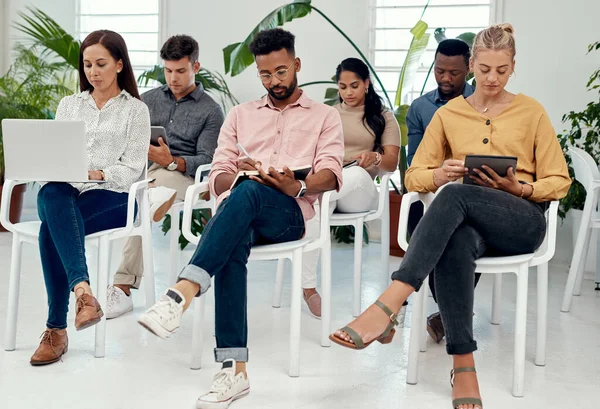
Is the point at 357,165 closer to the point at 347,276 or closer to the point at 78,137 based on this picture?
the point at 347,276

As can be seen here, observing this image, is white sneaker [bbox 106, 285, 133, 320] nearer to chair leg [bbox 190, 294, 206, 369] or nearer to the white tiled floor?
the white tiled floor

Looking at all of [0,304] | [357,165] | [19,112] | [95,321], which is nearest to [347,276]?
[357,165]

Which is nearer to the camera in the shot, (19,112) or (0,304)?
(0,304)

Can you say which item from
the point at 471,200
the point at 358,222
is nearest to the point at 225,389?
the point at 471,200

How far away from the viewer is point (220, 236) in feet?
8.45

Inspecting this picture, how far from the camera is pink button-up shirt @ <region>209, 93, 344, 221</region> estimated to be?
3.07m

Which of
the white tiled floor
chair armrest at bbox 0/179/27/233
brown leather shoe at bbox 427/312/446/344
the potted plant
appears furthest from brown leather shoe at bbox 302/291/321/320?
the potted plant

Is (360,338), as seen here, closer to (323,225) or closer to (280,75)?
(323,225)

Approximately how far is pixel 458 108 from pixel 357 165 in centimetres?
93

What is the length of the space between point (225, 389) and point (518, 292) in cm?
103

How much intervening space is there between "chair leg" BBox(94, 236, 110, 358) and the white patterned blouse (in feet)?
0.77

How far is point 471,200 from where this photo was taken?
2611 mm

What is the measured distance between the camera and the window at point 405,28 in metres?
5.79

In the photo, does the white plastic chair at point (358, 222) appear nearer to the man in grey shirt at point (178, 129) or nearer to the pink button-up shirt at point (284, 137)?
the pink button-up shirt at point (284, 137)
